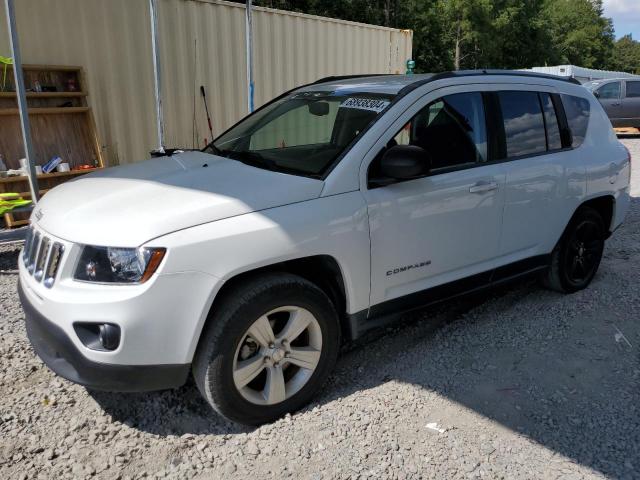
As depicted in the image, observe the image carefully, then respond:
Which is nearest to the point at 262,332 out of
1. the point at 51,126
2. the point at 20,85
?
the point at 20,85

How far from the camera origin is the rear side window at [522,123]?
12.3 feet

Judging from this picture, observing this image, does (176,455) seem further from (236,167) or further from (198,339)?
(236,167)

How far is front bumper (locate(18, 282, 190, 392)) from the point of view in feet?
7.77

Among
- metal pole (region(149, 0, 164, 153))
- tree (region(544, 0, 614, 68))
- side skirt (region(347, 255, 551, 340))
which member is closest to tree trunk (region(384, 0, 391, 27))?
metal pole (region(149, 0, 164, 153))

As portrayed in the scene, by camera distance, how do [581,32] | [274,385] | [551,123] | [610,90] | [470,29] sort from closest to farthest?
[274,385], [551,123], [610,90], [470,29], [581,32]

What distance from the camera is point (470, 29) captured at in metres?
38.2

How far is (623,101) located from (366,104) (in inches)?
642

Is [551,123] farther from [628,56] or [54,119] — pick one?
[628,56]

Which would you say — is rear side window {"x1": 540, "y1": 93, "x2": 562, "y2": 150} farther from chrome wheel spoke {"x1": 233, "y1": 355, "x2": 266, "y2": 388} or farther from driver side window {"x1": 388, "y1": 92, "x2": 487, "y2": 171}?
chrome wheel spoke {"x1": 233, "y1": 355, "x2": 266, "y2": 388}

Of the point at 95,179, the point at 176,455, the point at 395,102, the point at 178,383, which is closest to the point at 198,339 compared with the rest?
the point at 178,383

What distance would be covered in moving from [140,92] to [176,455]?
5753 mm

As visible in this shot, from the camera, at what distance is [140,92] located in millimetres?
7207

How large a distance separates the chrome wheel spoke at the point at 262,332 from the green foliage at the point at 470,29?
885 inches

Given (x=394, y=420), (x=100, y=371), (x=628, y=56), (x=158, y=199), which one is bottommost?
(x=394, y=420)
